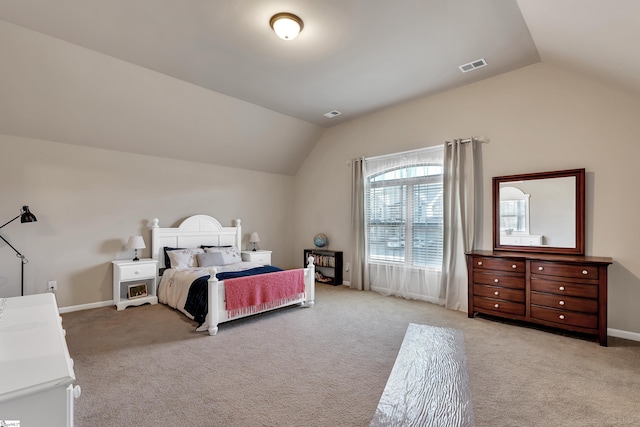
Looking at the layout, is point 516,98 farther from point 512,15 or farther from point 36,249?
point 36,249

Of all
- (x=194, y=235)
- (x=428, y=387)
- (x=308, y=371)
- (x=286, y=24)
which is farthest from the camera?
(x=194, y=235)

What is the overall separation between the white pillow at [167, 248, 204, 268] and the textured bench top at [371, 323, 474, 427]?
3.42 m

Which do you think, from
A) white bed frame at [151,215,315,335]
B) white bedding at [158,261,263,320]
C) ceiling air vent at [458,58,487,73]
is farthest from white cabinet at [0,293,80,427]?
ceiling air vent at [458,58,487,73]

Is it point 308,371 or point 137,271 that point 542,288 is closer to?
point 308,371

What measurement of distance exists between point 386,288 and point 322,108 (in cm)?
328

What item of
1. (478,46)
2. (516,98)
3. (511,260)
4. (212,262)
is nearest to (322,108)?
(478,46)

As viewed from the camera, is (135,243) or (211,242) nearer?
(135,243)

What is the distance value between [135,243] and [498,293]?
505 cm

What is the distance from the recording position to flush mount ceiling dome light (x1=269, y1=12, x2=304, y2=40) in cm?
271

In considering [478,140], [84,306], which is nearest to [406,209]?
[478,140]

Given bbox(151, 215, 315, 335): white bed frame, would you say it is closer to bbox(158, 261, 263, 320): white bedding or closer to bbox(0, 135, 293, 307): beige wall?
bbox(0, 135, 293, 307): beige wall

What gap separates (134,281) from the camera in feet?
15.4

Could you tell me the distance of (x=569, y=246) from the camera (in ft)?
11.5

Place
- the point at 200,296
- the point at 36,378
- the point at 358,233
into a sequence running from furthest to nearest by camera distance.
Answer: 1. the point at 358,233
2. the point at 200,296
3. the point at 36,378
